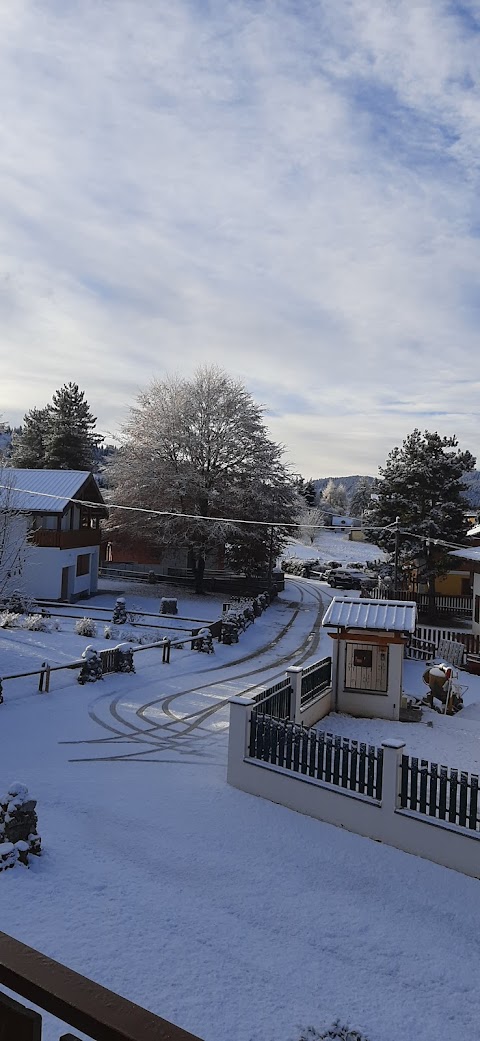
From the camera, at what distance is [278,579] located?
→ 50.8 meters

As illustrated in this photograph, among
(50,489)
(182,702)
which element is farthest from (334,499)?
(182,702)

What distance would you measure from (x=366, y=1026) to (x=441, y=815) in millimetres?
4967

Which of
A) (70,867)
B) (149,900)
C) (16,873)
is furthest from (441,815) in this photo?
(16,873)

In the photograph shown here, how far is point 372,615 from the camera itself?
20.2 m

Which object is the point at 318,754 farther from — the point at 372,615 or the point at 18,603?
the point at 18,603

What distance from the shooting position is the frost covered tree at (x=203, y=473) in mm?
42062

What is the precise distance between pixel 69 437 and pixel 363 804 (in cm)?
5285

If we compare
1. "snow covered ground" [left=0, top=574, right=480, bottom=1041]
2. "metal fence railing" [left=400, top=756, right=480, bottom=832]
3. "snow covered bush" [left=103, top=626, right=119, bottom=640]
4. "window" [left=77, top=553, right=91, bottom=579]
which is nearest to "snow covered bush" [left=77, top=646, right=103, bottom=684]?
"snow covered ground" [left=0, top=574, right=480, bottom=1041]

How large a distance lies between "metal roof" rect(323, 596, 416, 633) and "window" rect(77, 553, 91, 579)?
22915mm

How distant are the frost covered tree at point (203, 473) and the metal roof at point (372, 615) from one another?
2065 cm

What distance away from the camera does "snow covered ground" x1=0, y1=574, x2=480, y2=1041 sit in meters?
6.53

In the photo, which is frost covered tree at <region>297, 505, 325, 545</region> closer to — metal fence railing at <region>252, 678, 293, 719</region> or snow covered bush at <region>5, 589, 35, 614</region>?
snow covered bush at <region>5, 589, 35, 614</region>

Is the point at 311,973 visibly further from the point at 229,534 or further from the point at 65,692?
the point at 229,534

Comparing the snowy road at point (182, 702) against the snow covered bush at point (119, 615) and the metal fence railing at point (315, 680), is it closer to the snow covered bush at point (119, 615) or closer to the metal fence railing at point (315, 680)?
the metal fence railing at point (315, 680)
